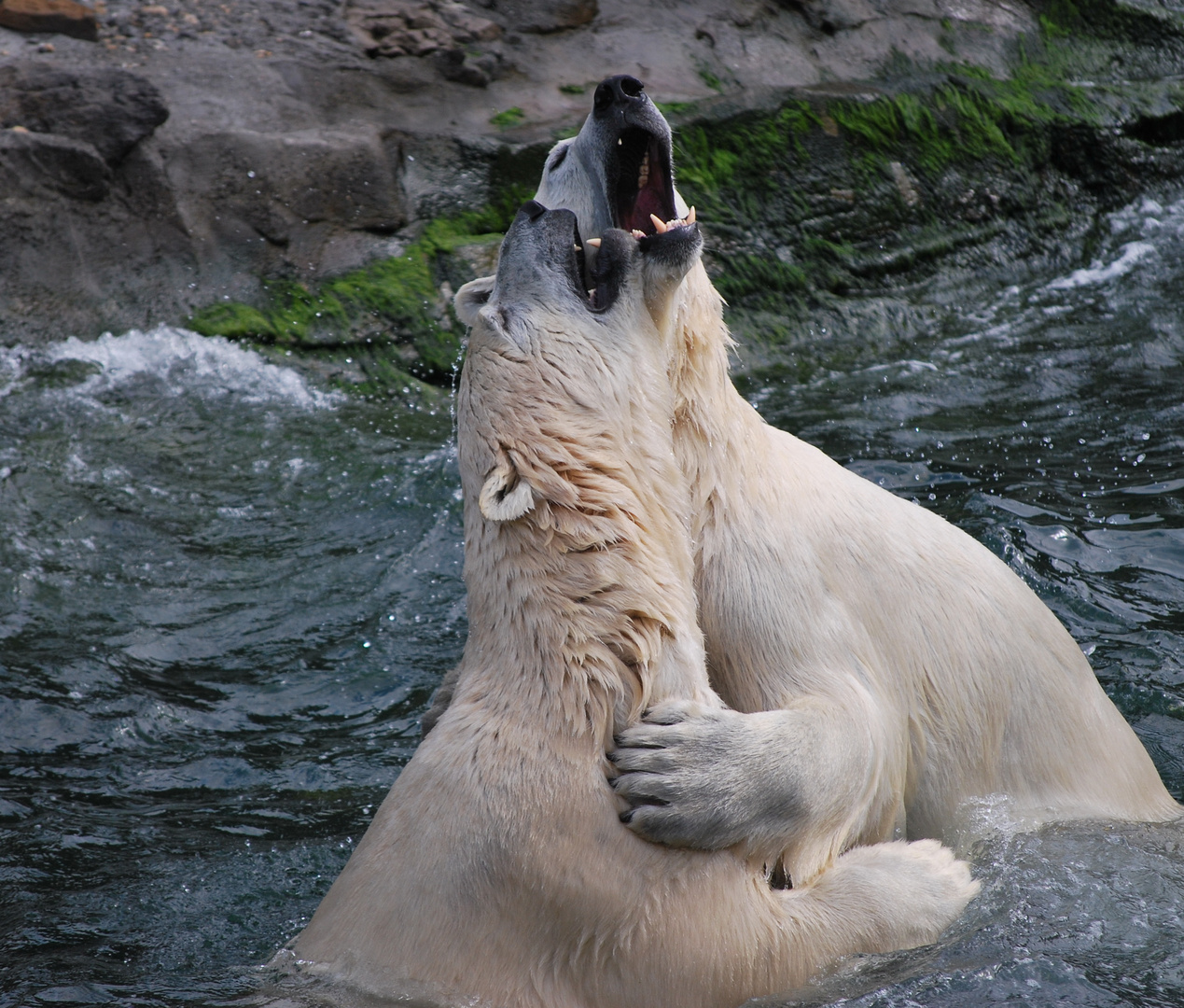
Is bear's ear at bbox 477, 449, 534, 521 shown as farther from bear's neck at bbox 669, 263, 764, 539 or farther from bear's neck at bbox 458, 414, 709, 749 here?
bear's neck at bbox 669, 263, 764, 539

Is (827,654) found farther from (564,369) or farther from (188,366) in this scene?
(188,366)

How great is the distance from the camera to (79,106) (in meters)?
7.73

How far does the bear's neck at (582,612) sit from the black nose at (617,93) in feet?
3.09

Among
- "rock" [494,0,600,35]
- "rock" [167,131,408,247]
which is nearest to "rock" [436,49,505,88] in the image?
"rock" [494,0,600,35]

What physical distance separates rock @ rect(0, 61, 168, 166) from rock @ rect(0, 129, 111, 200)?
10 cm

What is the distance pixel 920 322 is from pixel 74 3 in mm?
6003

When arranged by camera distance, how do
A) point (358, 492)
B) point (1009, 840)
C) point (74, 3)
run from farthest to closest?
point (74, 3) → point (358, 492) → point (1009, 840)

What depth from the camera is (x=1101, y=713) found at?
3.57 meters

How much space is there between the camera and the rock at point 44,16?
27.0 feet

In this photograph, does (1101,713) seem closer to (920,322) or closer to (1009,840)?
(1009,840)

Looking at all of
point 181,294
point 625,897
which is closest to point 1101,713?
point 625,897

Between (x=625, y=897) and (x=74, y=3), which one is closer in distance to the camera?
(x=625, y=897)

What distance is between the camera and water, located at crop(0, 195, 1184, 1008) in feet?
10.6

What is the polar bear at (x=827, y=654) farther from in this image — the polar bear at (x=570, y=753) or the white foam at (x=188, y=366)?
the white foam at (x=188, y=366)
